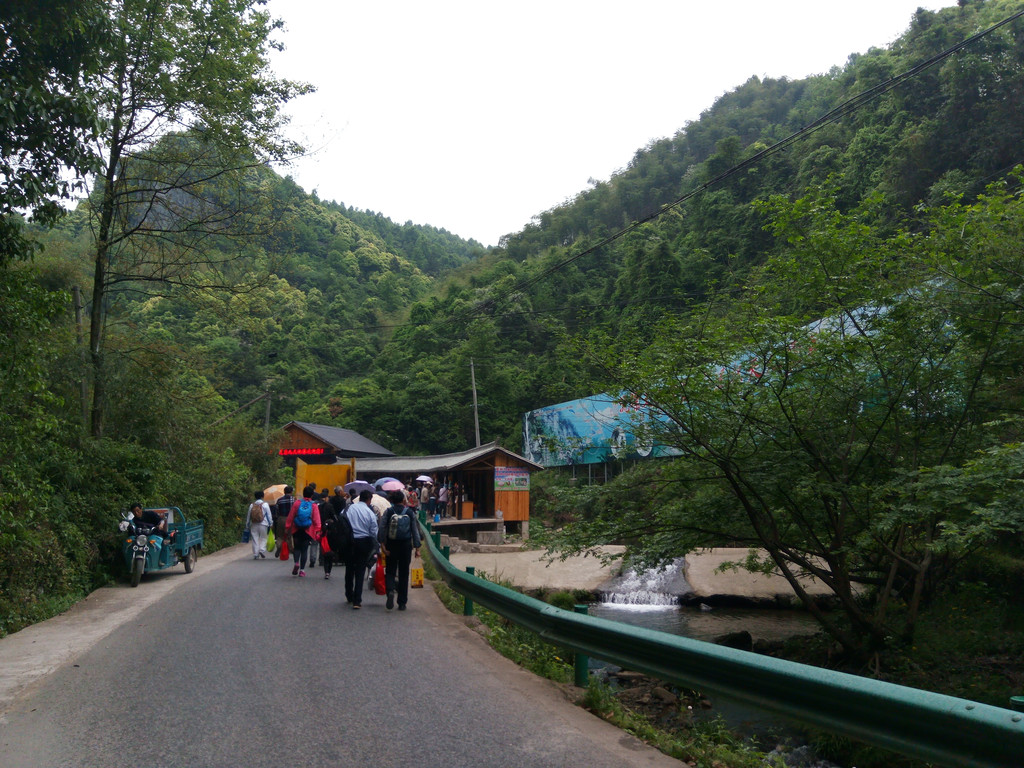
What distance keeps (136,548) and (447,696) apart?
9657 millimetres

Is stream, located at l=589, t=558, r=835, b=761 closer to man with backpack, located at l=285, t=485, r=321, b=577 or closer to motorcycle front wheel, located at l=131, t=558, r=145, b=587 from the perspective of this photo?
man with backpack, located at l=285, t=485, r=321, b=577

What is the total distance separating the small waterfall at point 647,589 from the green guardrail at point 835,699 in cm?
1362

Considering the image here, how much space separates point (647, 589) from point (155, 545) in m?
12.6

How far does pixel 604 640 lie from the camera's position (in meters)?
4.89

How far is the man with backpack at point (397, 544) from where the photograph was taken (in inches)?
372

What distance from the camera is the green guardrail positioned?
2.54 metres

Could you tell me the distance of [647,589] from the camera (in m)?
20.1

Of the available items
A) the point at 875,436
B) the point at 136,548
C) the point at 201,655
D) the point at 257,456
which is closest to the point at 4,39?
the point at 201,655

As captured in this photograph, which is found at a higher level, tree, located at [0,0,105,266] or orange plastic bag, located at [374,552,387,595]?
tree, located at [0,0,105,266]

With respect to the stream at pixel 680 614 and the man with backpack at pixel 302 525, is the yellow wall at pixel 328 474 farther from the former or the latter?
the man with backpack at pixel 302 525

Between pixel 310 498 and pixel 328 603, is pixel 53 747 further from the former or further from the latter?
pixel 310 498

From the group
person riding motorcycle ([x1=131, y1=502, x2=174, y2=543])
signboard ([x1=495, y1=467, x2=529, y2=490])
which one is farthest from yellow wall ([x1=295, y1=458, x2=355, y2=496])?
person riding motorcycle ([x1=131, y1=502, x2=174, y2=543])

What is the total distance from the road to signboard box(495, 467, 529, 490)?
23613 millimetres

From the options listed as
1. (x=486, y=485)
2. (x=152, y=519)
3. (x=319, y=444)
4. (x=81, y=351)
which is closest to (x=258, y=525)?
(x=152, y=519)
